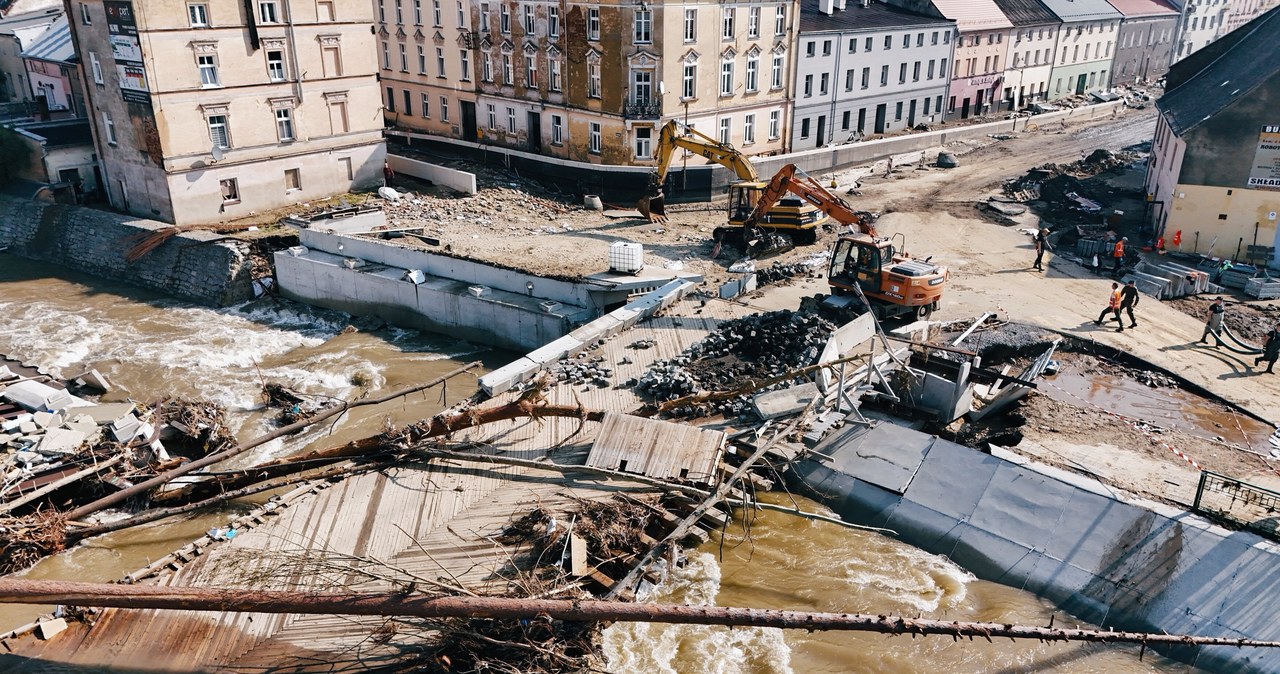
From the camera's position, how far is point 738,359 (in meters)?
19.9

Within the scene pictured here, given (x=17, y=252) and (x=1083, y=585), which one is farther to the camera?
(x=17, y=252)

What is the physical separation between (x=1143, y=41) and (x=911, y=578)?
68937 millimetres

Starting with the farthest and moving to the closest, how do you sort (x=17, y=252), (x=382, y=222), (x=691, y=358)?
1. (x=17, y=252)
2. (x=382, y=222)
3. (x=691, y=358)

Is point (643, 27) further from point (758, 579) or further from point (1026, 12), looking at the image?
point (1026, 12)

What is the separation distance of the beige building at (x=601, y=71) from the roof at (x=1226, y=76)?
52.6ft

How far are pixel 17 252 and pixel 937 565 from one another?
36331 mm

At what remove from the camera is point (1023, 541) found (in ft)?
48.9

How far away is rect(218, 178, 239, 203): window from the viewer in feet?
107

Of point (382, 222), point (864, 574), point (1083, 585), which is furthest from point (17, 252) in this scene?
point (1083, 585)

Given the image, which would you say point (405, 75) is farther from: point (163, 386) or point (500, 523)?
point (500, 523)

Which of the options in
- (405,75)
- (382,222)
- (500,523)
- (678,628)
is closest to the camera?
(678,628)

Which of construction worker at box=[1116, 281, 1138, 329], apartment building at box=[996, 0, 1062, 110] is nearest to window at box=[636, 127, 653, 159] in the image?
construction worker at box=[1116, 281, 1138, 329]

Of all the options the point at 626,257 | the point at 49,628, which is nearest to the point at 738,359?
the point at 626,257

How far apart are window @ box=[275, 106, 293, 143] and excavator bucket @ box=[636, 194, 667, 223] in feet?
45.5
